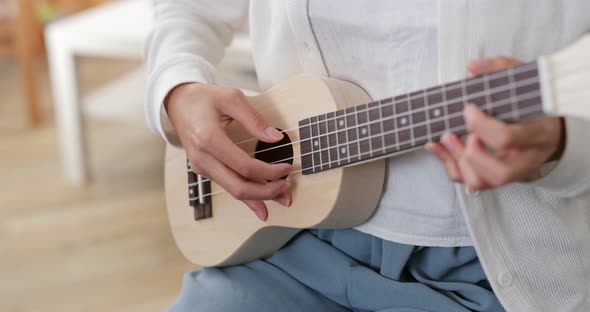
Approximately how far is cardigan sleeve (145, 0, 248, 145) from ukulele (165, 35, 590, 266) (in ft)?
0.27

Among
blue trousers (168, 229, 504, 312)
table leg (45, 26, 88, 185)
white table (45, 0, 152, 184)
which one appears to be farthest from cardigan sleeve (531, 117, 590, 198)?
table leg (45, 26, 88, 185)

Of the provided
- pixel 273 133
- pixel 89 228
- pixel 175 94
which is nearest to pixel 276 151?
pixel 273 133

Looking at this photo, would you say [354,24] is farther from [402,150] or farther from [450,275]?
[450,275]

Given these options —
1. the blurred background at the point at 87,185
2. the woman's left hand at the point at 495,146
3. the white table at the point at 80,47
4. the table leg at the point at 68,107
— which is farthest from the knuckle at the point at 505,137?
the table leg at the point at 68,107

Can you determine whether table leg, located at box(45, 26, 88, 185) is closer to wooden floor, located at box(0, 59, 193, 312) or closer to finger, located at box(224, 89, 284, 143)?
wooden floor, located at box(0, 59, 193, 312)

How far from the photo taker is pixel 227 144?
0.84 meters

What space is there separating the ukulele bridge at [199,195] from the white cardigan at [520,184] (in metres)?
0.12

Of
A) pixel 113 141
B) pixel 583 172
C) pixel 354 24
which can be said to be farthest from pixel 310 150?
pixel 113 141

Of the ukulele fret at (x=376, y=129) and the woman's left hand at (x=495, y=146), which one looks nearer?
the woman's left hand at (x=495, y=146)

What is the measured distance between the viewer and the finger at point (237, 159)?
83cm

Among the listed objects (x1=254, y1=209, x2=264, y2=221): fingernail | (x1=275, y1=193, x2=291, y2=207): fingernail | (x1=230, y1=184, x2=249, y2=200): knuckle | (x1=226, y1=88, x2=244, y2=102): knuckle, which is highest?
(x1=226, y1=88, x2=244, y2=102): knuckle

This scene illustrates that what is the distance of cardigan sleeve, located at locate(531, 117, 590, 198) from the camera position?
0.64 m

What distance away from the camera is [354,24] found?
31.0 inches

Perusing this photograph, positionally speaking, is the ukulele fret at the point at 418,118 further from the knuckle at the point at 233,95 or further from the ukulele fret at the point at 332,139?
the knuckle at the point at 233,95
